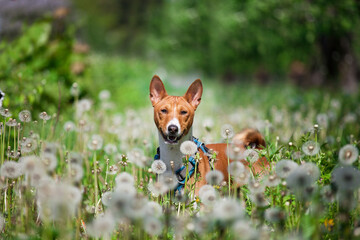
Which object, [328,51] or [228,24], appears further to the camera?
[228,24]

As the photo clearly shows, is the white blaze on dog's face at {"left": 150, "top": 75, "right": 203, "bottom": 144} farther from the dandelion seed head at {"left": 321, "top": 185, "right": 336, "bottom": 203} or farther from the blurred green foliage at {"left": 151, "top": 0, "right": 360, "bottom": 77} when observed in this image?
the blurred green foliage at {"left": 151, "top": 0, "right": 360, "bottom": 77}

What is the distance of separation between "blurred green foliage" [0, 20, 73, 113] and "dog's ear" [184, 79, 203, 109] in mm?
1388

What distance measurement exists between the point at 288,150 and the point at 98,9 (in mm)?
60487

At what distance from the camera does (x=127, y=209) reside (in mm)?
1448

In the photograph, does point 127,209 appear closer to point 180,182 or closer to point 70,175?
point 70,175

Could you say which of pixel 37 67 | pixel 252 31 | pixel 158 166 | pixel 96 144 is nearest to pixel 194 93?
pixel 158 166

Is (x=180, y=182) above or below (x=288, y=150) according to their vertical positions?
below

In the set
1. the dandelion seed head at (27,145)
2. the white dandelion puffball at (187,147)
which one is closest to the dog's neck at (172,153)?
the white dandelion puffball at (187,147)

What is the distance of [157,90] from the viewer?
117 inches

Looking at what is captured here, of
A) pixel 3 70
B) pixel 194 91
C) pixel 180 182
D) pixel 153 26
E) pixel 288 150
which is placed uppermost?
pixel 153 26

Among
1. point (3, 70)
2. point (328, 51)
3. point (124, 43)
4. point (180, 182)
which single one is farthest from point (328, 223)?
point (124, 43)

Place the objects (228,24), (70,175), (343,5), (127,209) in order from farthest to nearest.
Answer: (228,24) → (343,5) → (70,175) → (127,209)

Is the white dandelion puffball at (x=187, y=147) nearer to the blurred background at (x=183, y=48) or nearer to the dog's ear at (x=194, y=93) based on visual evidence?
the dog's ear at (x=194, y=93)

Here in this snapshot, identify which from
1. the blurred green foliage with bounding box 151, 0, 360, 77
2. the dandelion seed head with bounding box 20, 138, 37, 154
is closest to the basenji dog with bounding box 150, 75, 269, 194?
the dandelion seed head with bounding box 20, 138, 37, 154
